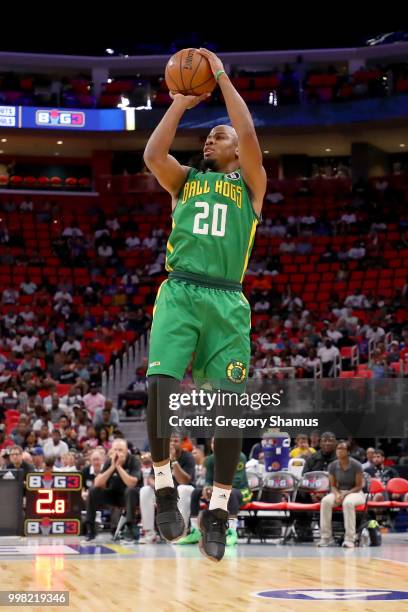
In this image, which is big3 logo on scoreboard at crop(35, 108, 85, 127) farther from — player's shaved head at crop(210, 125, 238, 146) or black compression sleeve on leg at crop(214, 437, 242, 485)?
black compression sleeve on leg at crop(214, 437, 242, 485)

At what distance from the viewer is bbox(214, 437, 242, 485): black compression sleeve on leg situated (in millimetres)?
4793

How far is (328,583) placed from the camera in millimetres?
9477

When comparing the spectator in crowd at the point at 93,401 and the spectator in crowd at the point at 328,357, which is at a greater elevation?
the spectator in crowd at the point at 328,357

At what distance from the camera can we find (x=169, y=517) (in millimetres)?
4523

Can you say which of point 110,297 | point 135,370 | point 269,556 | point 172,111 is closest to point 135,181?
point 110,297

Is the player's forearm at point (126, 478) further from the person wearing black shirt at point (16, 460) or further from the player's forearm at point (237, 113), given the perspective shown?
the player's forearm at point (237, 113)

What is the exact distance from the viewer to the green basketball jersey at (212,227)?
15.7 feet

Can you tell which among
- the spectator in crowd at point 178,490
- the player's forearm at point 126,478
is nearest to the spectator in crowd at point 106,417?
the spectator in crowd at point 178,490

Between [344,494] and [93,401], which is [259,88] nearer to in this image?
[93,401]

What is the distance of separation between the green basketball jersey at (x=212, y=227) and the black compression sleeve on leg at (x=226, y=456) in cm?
72

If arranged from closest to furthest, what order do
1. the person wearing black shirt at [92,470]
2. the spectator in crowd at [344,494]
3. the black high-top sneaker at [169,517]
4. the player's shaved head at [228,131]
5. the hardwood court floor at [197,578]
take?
the black high-top sneaker at [169,517] < the player's shaved head at [228,131] < the hardwood court floor at [197,578] < the spectator in crowd at [344,494] < the person wearing black shirt at [92,470]

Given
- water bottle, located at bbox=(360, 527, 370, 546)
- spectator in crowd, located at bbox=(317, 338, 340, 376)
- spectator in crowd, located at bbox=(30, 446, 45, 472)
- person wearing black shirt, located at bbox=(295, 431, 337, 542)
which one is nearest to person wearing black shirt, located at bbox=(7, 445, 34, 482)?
spectator in crowd, located at bbox=(30, 446, 45, 472)

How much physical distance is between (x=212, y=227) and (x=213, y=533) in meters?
1.32

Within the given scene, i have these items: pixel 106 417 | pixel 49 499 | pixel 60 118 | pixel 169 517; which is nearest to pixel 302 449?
pixel 49 499
